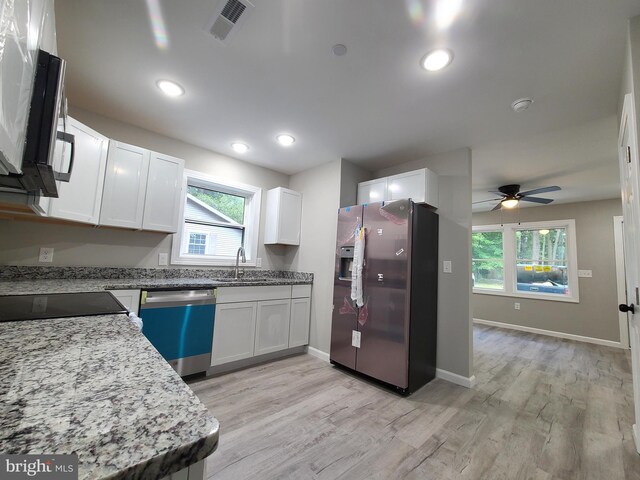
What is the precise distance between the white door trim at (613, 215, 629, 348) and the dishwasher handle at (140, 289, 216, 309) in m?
6.07

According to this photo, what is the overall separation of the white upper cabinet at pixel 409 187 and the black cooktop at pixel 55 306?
267 cm

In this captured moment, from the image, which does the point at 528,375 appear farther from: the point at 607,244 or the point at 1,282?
the point at 1,282

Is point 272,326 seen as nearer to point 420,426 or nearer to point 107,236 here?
point 420,426

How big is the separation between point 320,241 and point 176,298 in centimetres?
176

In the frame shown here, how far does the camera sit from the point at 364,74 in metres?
1.90

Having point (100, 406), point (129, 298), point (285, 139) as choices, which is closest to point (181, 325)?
point (129, 298)

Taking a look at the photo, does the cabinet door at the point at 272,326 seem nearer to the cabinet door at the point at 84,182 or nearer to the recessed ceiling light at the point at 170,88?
the cabinet door at the point at 84,182

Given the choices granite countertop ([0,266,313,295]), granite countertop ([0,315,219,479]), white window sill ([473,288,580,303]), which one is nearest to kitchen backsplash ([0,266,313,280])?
granite countertop ([0,266,313,295])

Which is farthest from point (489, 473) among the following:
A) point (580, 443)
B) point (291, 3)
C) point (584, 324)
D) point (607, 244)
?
point (607, 244)

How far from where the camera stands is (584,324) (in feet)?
15.3

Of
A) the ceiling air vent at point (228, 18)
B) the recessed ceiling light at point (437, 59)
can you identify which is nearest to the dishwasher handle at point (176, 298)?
the ceiling air vent at point (228, 18)

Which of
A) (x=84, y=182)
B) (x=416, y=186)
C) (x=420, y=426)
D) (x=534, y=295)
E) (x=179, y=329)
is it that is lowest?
(x=420, y=426)

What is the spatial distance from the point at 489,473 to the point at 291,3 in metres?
2.80

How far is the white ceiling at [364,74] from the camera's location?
148 cm
